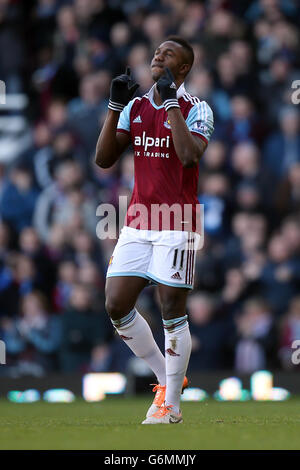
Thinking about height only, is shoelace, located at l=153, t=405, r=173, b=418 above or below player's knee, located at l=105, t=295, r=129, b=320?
below

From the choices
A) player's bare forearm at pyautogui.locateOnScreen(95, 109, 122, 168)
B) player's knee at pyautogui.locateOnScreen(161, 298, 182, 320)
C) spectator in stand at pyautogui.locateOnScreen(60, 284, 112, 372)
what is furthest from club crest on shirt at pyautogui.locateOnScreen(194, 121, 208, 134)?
spectator in stand at pyautogui.locateOnScreen(60, 284, 112, 372)

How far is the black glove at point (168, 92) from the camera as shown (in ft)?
21.0

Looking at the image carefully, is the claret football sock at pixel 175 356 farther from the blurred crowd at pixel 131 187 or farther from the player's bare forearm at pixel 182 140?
the blurred crowd at pixel 131 187

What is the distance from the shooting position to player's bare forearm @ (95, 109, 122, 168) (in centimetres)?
675

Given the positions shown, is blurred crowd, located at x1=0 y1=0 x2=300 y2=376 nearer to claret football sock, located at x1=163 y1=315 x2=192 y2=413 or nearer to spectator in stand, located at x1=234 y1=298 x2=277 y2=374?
spectator in stand, located at x1=234 y1=298 x2=277 y2=374

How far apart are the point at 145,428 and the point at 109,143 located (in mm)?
1824

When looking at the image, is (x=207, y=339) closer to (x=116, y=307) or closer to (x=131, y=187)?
(x=131, y=187)

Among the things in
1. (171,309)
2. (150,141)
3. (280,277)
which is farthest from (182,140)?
(280,277)

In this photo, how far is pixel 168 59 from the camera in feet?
22.1

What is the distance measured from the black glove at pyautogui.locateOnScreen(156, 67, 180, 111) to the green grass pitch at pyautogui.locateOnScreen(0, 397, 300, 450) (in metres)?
1.89

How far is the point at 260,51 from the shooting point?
507 inches
